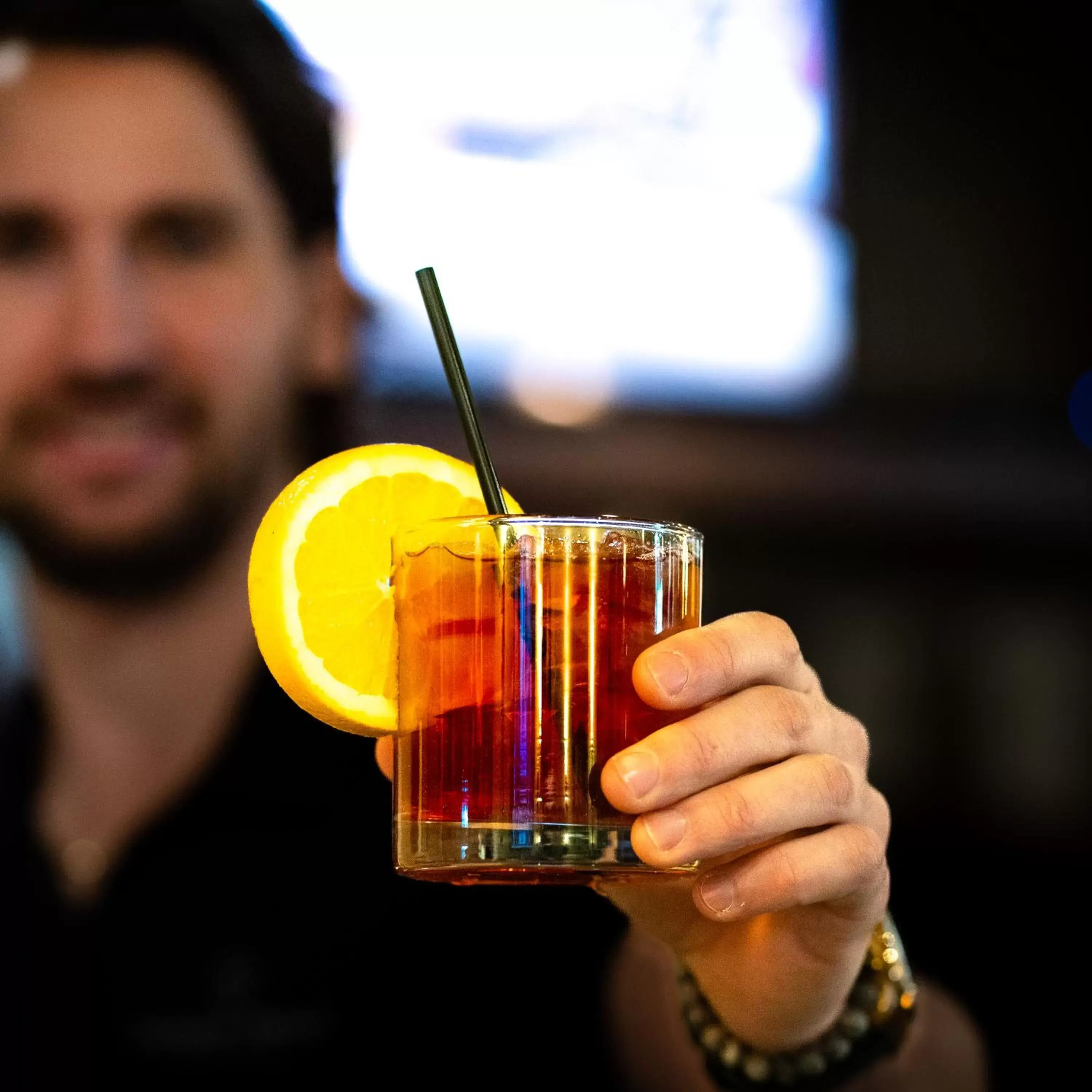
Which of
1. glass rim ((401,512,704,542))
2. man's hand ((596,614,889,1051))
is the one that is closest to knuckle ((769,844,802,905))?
man's hand ((596,614,889,1051))

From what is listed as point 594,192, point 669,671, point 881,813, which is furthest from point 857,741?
point 594,192

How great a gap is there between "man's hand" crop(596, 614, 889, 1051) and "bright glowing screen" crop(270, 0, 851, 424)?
2.19 meters

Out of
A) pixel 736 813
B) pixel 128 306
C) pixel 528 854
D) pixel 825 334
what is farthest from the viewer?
pixel 825 334

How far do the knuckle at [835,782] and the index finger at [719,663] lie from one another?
0.07m

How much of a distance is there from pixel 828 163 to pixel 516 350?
981mm

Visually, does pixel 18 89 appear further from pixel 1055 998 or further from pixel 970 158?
pixel 1055 998

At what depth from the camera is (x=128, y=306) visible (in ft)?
9.29

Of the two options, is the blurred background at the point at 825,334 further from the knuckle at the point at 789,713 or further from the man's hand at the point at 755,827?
the knuckle at the point at 789,713

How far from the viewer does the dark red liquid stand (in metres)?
0.95

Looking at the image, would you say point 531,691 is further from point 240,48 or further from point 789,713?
point 240,48

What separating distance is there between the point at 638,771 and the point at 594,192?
2764mm

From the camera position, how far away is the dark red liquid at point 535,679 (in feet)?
3.12

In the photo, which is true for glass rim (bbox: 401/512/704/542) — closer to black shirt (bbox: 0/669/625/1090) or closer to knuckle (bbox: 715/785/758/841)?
knuckle (bbox: 715/785/758/841)

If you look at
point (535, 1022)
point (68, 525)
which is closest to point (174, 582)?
point (68, 525)
